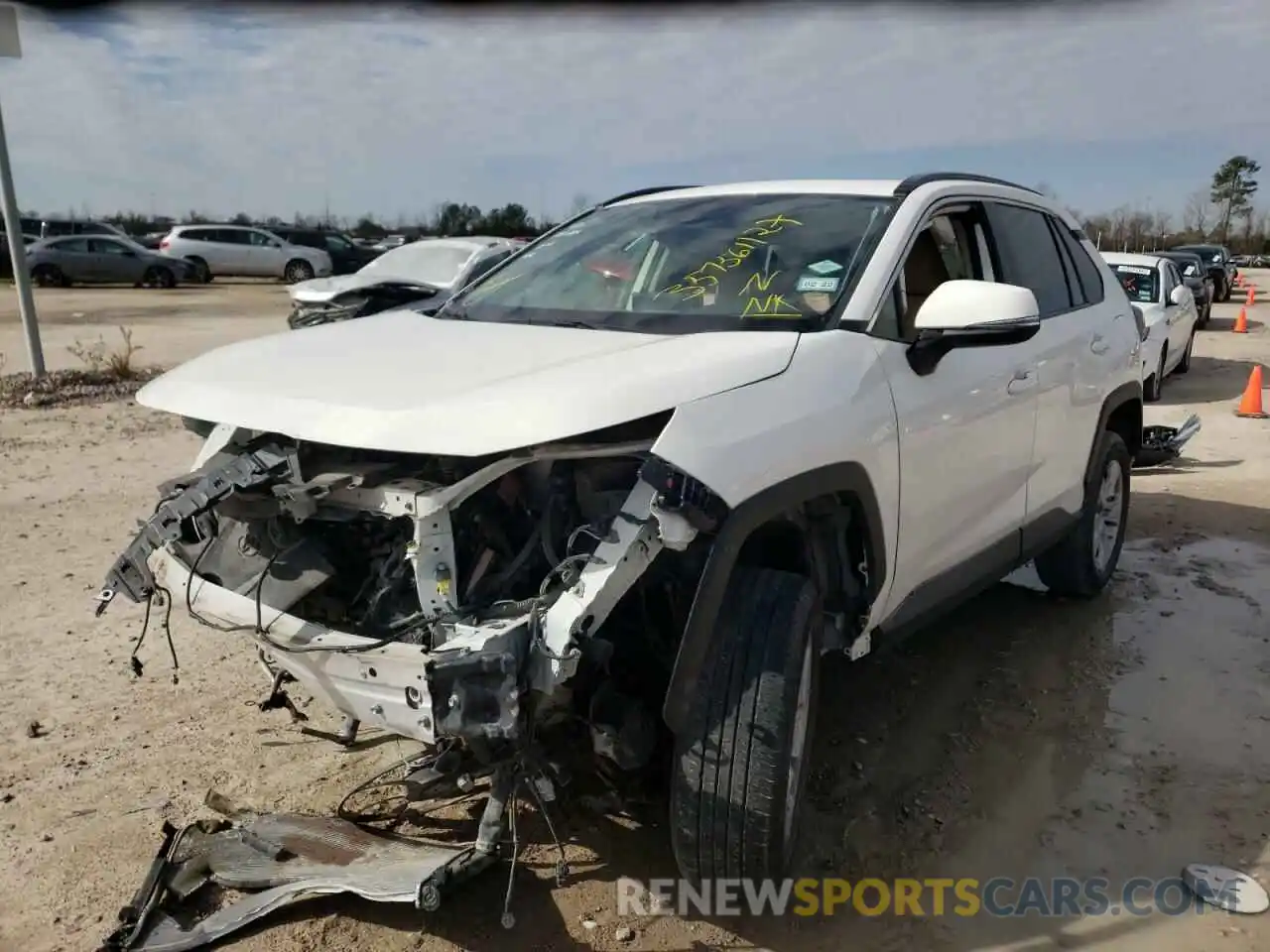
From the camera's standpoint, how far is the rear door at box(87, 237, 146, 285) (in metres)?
27.5

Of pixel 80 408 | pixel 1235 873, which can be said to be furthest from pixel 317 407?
pixel 80 408

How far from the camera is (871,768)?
3662 millimetres

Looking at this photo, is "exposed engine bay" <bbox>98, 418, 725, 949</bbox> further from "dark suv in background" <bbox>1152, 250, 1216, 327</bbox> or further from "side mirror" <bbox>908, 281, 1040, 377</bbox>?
"dark suv in background" <bbox>1152, 250, 1216, 327</bbox>

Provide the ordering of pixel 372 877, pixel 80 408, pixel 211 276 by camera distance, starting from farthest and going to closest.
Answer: pixel 211 276, pixel 80 408, pixel 372 877

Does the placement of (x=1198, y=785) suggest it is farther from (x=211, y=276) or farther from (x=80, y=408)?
(x=211, y=276)

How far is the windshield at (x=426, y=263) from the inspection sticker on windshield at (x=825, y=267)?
11579mm

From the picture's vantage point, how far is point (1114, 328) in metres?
5.01

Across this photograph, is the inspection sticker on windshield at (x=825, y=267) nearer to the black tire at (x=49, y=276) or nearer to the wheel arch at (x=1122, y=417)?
the wheel arch at (x=1122, y=417)

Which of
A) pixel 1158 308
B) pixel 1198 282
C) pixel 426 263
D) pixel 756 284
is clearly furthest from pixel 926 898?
pixel 1198 282

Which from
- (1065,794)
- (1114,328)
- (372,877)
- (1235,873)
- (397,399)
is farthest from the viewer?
(1114,328)

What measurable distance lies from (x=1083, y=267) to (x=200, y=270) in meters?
29.2

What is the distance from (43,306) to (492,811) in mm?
22759

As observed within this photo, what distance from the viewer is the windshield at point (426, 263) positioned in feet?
48.5

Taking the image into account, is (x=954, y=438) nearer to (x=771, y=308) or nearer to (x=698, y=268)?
(x=771, y=308)
